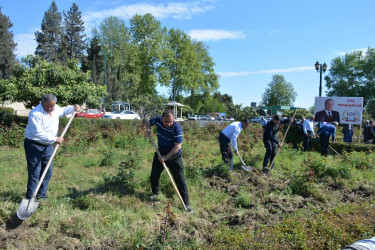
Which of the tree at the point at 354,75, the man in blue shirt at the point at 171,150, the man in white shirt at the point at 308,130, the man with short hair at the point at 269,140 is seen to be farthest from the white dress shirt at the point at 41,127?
the tree at the point at 354,75

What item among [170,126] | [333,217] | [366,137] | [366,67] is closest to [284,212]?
[333,217]

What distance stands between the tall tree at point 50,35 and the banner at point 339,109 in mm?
41456

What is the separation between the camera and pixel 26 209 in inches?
159

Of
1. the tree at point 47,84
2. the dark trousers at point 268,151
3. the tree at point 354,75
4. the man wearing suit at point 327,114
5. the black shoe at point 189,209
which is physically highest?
the tree at point 354,75

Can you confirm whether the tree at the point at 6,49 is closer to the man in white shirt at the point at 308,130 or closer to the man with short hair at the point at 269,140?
the man in white shirt at the point at 308,130

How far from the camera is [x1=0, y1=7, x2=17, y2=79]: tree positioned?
41875 mm

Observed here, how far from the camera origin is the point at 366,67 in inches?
1811

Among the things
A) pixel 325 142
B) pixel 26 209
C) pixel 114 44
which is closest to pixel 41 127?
pixel 26 209

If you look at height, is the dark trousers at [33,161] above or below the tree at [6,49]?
below

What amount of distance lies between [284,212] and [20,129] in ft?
31.2

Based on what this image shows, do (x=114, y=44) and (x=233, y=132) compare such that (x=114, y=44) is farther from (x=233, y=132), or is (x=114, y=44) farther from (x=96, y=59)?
(x=233, y=132)

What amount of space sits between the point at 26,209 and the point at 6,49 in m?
46.6

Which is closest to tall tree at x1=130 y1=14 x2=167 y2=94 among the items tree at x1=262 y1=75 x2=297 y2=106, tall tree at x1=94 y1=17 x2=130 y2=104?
tall tree at x1=94 y1=17 x2=130 y2=104

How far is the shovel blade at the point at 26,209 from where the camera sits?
13.0 ft
